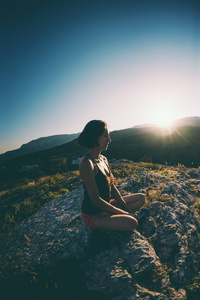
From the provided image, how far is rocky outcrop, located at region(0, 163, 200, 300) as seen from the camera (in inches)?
91.1

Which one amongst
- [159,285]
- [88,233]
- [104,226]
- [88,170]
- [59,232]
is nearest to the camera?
[159,285]

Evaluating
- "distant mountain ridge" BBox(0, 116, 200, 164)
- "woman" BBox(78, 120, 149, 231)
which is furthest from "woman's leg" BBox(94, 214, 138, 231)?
"distant mountain ridge" BBox(0, 116, 200, 164)

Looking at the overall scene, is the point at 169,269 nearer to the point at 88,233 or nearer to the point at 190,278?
the point at 190,278

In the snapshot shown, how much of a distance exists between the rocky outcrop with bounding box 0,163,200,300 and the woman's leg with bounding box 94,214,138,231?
373 mm

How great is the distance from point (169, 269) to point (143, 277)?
1.78ft

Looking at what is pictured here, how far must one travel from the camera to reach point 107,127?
2996 millimetres

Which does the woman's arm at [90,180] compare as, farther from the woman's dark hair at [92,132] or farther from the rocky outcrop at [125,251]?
the rocky outcrop at [125,251]

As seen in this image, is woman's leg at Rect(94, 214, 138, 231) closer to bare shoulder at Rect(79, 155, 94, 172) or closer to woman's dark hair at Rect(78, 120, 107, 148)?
bare shoulder at Rect(79, 155, 94, 172)

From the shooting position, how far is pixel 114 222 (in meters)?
2.67

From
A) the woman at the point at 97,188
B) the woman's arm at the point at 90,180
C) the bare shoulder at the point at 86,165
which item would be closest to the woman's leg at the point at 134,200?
the woman at the point at 97,188

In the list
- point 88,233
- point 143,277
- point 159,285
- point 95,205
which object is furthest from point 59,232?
point 159,285

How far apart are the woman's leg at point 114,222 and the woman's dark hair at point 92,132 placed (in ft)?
4.62

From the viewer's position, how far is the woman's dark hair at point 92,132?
276cm

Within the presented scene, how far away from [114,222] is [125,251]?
2.15ft
